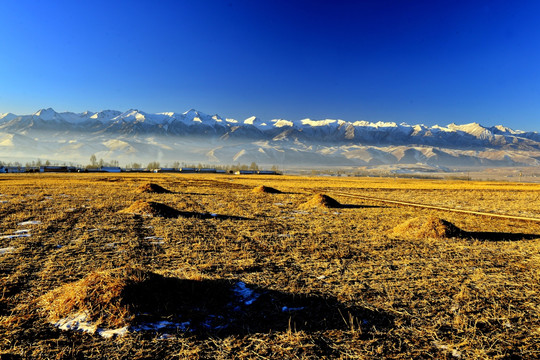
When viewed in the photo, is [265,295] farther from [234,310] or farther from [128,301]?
[128,301]

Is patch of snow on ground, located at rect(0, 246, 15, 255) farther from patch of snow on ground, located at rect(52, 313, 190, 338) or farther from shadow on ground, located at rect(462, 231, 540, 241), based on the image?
shadow on ground, located at rect(462, 231, 540, 241)

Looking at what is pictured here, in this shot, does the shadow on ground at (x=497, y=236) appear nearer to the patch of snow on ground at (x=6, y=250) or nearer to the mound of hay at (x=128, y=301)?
the mound of hay at (x=128, y=301)

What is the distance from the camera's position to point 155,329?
5.50 m

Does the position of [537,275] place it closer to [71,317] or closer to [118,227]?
[71,317]

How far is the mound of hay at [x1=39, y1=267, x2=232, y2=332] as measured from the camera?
5714 mm

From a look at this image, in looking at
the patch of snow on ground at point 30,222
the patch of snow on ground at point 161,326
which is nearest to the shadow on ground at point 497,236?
the patch of snow on ground at point 161,326

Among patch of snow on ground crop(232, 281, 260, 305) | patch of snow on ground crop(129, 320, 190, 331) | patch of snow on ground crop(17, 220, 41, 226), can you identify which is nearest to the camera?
patch of snow on ground crop(129, 320, 190, 331)

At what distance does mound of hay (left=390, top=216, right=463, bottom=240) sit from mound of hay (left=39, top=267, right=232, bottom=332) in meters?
10.9

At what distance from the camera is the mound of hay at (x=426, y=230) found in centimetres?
1433

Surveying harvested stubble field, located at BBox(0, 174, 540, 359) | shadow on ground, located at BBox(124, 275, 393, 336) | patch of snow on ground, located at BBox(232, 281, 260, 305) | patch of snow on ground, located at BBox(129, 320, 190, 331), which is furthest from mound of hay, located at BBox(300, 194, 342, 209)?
patch of snow on ground, located at BBox(129, 320, 190, 331)

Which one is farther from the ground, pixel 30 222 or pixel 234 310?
pixel 30 222

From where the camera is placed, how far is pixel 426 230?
14.5m

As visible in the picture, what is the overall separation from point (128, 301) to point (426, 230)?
13.5 meters

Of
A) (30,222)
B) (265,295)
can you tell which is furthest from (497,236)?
(30,222)
